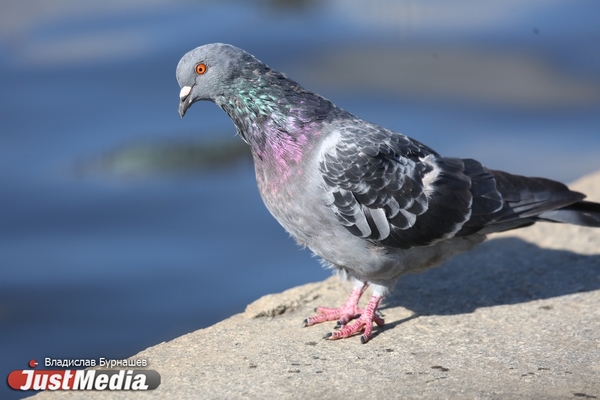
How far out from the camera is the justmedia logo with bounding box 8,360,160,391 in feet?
18.8

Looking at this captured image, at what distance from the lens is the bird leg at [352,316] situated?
265 inches

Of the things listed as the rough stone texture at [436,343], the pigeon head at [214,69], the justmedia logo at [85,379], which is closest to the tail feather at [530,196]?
the rough stone texture at [436,343]

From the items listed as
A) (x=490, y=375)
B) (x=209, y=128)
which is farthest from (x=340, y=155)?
(x=209, y=128)

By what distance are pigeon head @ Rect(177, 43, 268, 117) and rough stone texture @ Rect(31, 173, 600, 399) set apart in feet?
6.63

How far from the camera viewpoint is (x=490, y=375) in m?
5.79

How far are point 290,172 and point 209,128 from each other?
7.61 m

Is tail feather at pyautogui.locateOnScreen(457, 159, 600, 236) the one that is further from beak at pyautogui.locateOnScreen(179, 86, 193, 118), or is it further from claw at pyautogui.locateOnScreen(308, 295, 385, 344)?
beak at pyautogui.locateOnScreen(179, 86, 193, 118)

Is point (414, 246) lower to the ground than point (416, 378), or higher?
higher

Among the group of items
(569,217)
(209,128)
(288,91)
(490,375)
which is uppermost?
(209,128)

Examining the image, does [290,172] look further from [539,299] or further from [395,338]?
[539,299]

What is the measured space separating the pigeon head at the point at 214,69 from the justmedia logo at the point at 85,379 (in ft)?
7.62

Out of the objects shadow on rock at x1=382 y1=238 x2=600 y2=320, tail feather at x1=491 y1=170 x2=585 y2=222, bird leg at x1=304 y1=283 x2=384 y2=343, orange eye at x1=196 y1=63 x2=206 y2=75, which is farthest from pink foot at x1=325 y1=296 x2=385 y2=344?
orange eye at x1=196 y1=63 x2=206 y2=75

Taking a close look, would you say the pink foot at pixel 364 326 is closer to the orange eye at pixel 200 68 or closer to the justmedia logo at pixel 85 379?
the justmedia logo at pixel 85 379

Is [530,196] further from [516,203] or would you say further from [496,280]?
[496,280]
